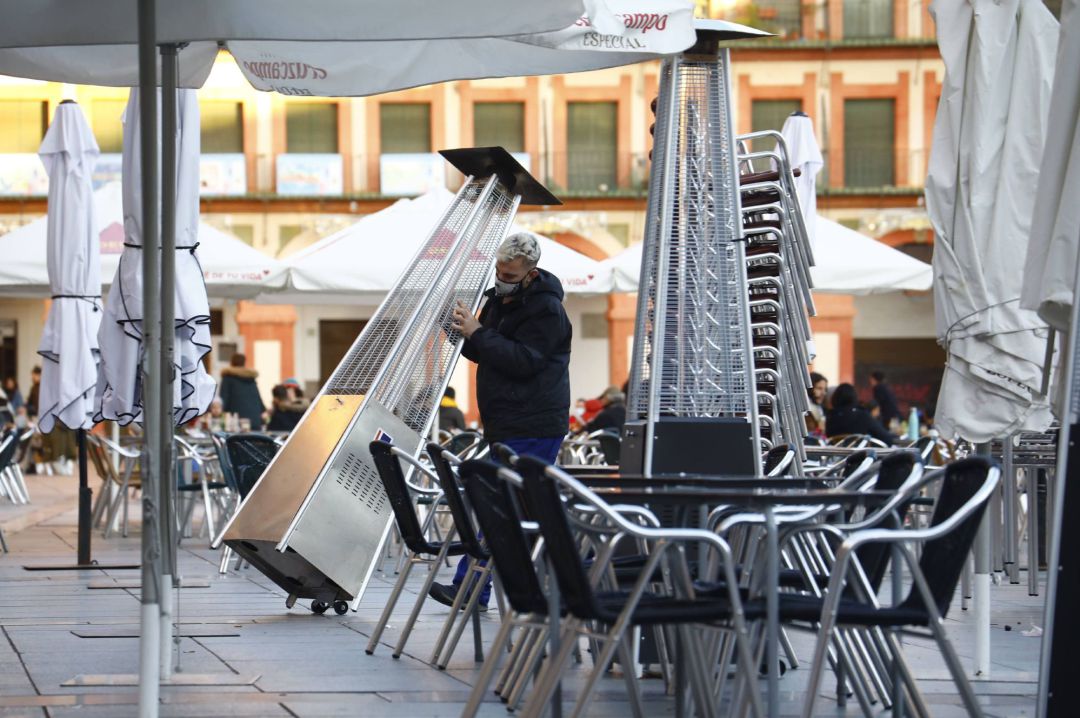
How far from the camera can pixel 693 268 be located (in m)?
6.84

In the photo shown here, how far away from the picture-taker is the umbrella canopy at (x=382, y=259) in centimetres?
1428

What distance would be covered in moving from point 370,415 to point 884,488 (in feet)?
11.5

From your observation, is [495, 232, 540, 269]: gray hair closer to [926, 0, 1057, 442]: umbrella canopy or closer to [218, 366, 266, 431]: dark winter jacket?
[926, 0, 1057, 442]: umbrella canopy

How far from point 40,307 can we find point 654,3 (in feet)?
99.9

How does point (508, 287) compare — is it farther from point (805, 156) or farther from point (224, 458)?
point (805, 156)

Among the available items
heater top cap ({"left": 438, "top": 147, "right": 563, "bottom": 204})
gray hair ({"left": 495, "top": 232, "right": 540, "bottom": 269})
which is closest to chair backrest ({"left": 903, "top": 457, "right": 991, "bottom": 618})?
gray hair ({"left": 495, "top": 232, "right": 540, "bottom": 269})

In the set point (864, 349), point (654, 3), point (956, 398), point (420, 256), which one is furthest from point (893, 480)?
point (864, 349)

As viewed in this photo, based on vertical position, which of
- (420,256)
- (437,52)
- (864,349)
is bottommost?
(864,349)

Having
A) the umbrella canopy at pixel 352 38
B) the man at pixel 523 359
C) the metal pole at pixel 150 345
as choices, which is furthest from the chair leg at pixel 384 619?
the umbrella canopy at pixel 352 38

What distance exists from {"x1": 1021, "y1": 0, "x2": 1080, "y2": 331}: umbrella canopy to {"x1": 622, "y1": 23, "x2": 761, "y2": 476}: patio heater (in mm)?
1587

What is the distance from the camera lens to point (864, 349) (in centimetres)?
3569

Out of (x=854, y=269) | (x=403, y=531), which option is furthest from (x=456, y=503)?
(x=854, y=269)

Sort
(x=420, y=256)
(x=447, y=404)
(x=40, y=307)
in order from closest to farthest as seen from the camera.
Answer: (x=420, y=256)
(x=447, y=404)
(x=40, y=307)

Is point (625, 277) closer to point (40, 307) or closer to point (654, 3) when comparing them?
point (654, 3)
